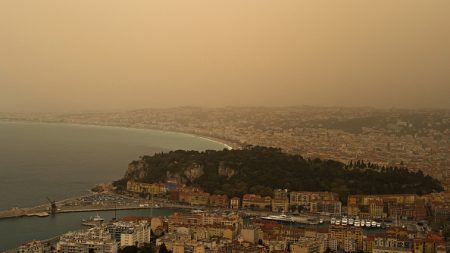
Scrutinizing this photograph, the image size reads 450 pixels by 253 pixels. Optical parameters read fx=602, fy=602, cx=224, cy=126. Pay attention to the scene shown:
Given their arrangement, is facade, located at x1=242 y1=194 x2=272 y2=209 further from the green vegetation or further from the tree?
the tree

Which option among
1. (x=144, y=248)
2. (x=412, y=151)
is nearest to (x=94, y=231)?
(x=144, y=248)

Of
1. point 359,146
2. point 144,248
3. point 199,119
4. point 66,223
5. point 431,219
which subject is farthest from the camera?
point 199,119

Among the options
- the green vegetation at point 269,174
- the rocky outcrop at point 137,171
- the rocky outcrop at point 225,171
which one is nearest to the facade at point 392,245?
the green vegetation at point 269,174

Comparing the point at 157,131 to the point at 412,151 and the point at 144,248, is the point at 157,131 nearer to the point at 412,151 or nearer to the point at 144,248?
the point at 412,151

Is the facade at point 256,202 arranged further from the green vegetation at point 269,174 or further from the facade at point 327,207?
the facade at point 327,207

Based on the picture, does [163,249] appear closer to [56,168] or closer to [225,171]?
[225,171]


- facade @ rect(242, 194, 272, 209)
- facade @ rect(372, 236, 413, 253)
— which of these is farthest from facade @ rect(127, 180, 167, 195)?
facade @ rect(372, 236, 413, 253)
